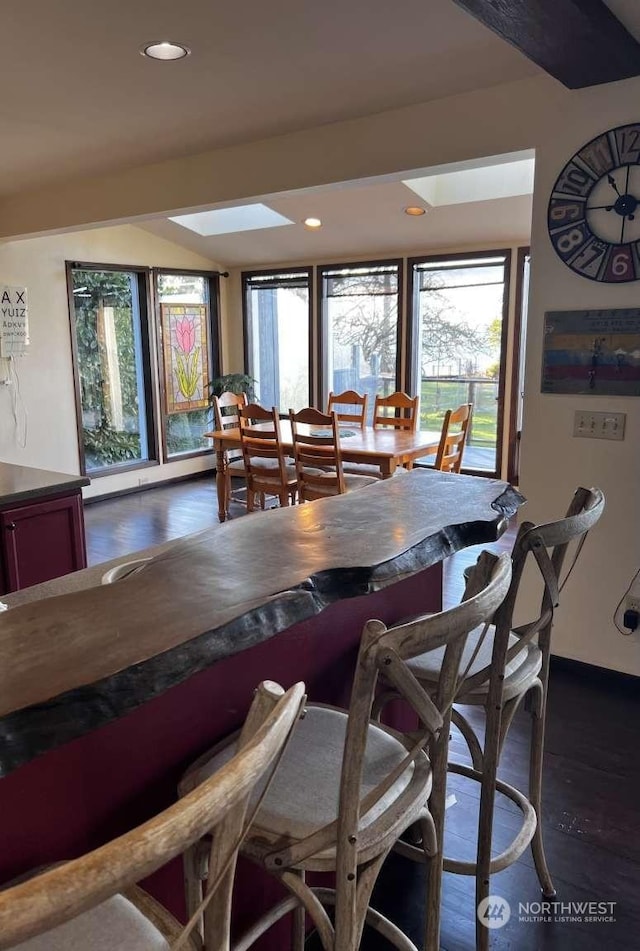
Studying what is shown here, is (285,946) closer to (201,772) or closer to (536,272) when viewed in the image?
(201,772)

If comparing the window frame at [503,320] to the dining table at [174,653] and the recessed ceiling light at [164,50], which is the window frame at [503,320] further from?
the dining table at [174,653]

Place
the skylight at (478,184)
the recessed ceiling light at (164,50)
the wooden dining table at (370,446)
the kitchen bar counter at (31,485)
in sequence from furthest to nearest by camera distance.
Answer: the skylight at (478,184) → the wooden dining table at (370,446) → the kitchen bar counter at (31,485) → the recessed ceiling light at (164,50)

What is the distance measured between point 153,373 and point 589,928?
5735 millimetres

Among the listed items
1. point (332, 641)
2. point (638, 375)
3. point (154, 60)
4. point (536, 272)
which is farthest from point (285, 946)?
point (154, 60)

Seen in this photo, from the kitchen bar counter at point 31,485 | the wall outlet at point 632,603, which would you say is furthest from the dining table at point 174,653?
the wall outlet at point 632,603

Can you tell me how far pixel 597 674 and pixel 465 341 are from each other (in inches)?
152

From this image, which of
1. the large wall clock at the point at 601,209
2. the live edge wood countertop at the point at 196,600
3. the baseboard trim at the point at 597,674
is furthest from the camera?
the baseboard trim at the point at 597,674

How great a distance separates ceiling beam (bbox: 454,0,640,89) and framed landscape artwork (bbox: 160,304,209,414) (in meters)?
4.73

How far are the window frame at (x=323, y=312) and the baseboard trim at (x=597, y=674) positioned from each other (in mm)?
3840

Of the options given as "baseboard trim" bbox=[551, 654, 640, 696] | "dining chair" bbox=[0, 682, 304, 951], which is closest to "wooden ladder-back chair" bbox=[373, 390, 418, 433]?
"baseboard trim" bbox=[551, 654, 640, 696]

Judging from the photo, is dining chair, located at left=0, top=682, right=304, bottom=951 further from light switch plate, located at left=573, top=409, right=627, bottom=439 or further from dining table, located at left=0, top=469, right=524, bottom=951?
light switch plate, located at left=573, top=409, right=627, bottom=439

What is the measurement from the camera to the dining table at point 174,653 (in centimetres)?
88

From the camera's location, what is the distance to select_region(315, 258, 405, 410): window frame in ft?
20.7

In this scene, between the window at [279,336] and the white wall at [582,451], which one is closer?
the white wall at [582,451]
